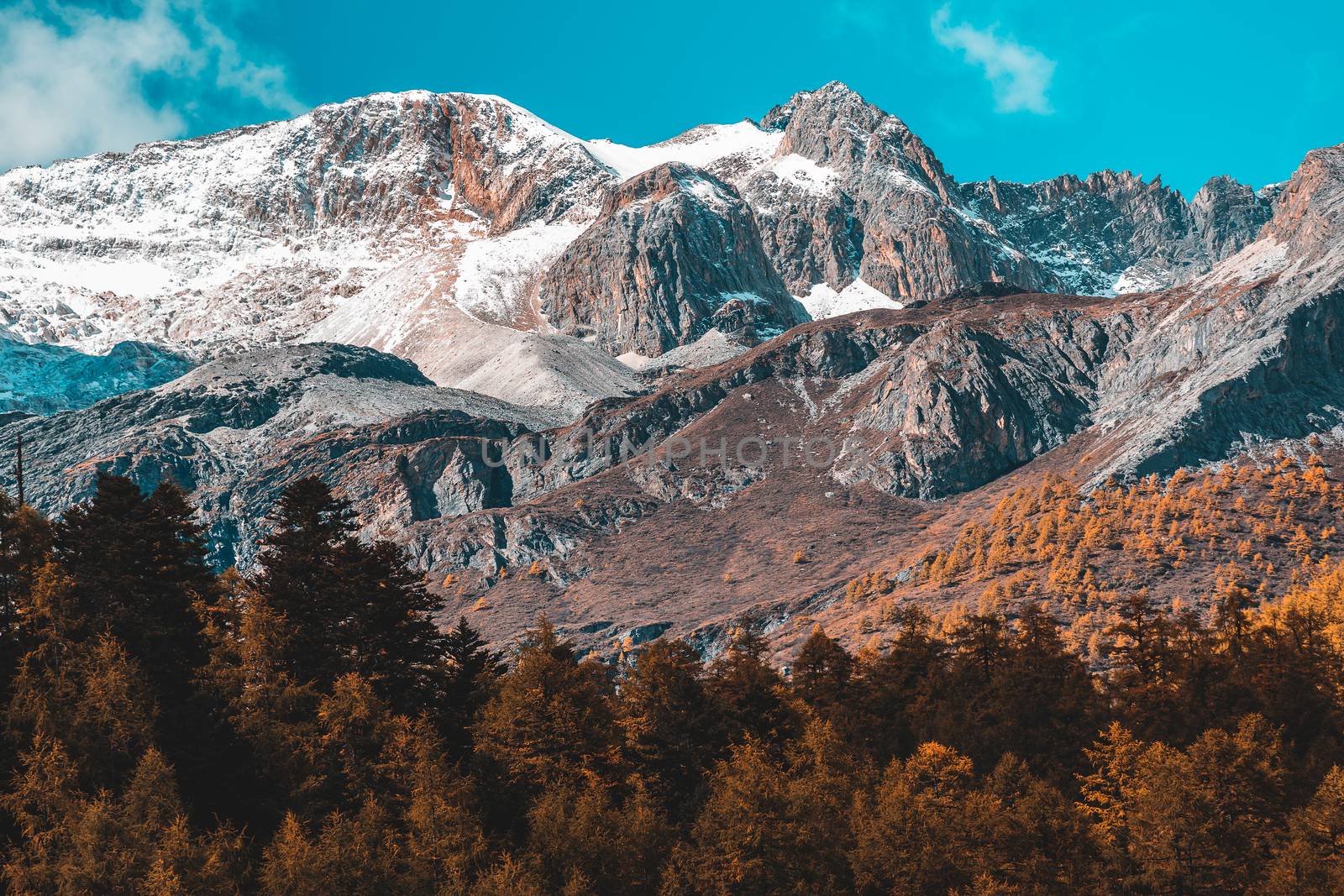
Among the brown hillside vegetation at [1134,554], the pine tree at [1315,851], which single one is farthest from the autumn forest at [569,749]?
the brown hillside vegetation at [1134,554]

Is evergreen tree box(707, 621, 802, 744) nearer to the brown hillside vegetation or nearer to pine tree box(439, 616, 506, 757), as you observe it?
pine tree box(439, 616, 506, 757)

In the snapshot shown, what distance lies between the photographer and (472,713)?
76.4 m

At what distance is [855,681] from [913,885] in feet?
77.8

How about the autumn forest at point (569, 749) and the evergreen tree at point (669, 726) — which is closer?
the autumn forest at point (569, 749)

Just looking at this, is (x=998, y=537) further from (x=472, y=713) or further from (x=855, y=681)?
(x=472, y=713)

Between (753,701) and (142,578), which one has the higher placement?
(142,578)

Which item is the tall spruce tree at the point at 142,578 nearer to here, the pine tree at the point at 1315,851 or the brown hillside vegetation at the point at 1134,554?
the pine tree at the point at 1315,851

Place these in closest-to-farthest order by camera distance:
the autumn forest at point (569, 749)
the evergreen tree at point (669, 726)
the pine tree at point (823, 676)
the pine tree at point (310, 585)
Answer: the autumn forest at point (569, 749)
the pine tree at point (310, 585)
the evergreen tree at point (669, 726)
the pine tree at point (823, 676)

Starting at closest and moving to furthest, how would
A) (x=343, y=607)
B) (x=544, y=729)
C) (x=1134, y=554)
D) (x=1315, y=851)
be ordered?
(x=1315, y=851), (x=544, y=729), (x=343, y=607), (x=1134, y=554)

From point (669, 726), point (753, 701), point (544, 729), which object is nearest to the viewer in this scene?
point (544, 729)

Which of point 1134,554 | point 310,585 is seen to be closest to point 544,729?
point 310,585

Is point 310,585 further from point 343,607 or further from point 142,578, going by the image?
point 142,578

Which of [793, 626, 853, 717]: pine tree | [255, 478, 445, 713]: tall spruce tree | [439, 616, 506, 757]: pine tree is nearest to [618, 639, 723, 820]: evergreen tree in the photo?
[439, 616, 506, 757]: pine tree

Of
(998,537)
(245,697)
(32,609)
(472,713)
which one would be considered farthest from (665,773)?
(998,537)
